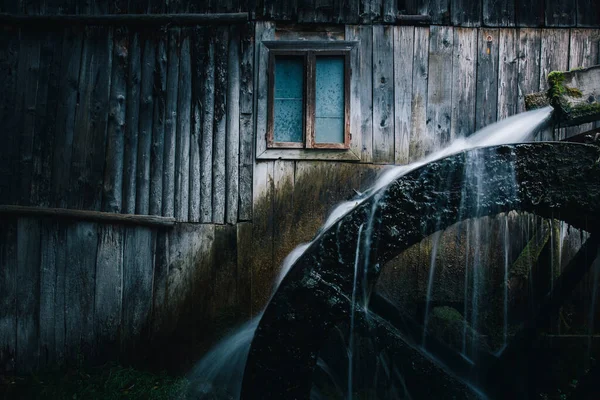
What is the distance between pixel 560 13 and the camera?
16.0ft

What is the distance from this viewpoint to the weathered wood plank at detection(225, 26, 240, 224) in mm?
4844

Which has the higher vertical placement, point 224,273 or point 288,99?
point 288,99

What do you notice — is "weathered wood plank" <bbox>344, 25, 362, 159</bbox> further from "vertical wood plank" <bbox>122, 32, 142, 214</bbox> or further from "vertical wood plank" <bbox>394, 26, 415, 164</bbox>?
"vertical wood plank" <bbox>122, 32, 142, 214</bbox>

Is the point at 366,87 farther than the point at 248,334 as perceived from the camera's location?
Yes

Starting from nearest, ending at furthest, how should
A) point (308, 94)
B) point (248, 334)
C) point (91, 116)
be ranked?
point (248, 334), point (308, 94), point (91, 116)

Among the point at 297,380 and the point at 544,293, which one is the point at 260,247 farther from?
the point at 544,293

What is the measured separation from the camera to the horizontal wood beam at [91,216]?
4.82 m

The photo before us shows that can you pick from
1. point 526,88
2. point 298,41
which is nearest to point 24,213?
point 298,41

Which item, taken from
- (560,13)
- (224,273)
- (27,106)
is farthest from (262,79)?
(560,13)

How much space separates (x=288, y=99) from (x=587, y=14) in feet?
8.67

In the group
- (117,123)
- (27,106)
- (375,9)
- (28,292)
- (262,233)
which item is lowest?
(28,292)

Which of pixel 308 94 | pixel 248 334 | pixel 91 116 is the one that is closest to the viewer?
pixel 248 334

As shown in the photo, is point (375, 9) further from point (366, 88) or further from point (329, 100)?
point (329, 100)

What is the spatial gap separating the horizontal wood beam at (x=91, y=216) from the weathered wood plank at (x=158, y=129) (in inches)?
3.5
